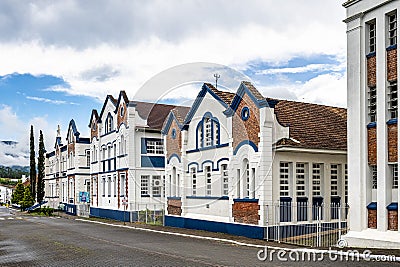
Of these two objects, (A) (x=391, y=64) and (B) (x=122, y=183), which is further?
(B) (x=122, y=183)

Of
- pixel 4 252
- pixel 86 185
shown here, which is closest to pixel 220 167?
pixel 4 252

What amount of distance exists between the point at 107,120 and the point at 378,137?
30039mm

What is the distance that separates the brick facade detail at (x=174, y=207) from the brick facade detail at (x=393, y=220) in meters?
15.1

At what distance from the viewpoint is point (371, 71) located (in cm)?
1947

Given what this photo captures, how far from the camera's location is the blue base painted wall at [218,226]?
77.8 feet

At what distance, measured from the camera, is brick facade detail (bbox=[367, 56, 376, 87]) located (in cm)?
1936

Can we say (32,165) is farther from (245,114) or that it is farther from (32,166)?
(245,114)

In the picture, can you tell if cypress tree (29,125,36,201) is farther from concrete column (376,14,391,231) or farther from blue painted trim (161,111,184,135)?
concrete column (376,14,391,231)

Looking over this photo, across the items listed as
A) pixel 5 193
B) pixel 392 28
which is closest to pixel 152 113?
pixel 392 28

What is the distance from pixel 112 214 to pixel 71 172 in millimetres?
13973

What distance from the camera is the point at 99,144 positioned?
46812 millimetres

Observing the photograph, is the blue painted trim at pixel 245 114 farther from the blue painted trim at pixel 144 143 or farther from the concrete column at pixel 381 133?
the blue painted trim at pixel 144 143

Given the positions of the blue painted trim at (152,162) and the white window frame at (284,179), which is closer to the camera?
the white window frame at (284,179)

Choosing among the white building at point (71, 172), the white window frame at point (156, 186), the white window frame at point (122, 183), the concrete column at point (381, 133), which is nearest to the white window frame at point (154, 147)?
the white window frame at point (156, 186)
